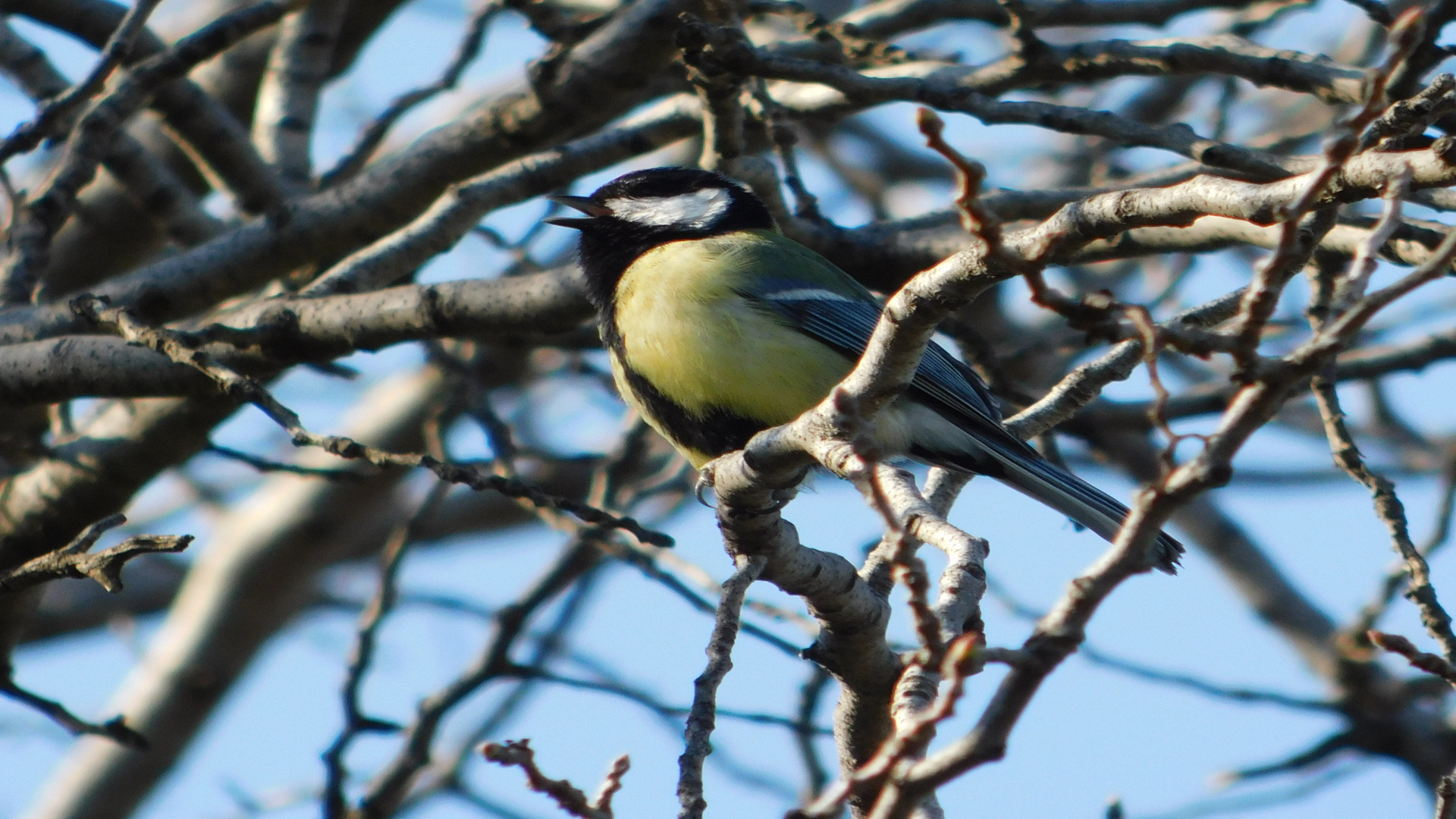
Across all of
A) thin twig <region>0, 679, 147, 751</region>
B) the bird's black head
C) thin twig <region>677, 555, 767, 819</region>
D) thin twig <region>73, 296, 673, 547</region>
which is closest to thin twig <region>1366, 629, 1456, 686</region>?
thin twig <region>677, 555, 767, 819</region>

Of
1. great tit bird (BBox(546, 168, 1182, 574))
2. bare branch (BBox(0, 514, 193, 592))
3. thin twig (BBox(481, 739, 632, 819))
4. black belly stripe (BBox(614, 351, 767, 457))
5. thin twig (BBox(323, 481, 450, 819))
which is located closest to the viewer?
thin twig (BBox(481, 739, 632, 819))

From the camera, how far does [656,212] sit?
498 centimetres

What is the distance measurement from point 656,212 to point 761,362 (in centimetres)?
121

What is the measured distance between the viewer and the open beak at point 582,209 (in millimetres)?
4787

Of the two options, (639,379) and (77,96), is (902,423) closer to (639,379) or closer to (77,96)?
(639,379)

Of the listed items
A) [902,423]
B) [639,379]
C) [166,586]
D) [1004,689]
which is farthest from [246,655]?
[1004,689]

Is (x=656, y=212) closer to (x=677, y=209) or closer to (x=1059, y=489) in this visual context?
(x=677, y=209)

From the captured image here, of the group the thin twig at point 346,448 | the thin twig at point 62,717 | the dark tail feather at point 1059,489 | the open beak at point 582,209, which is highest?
the open beak at point 582,209

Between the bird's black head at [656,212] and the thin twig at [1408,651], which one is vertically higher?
the bird's black head at [656,212]

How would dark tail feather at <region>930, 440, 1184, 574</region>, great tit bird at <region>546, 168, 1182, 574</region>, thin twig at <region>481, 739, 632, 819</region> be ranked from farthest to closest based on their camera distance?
great tit bird at <region>546, 168, 1182, 574</region>, dark tail feather at <region>930, 440, 1184, 574</region>, thin twig at <region>481, 739, 632, 819</region>

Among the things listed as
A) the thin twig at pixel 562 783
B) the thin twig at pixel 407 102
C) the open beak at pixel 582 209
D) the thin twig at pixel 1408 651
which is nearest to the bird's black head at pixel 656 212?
the open beak at pixel 582 209

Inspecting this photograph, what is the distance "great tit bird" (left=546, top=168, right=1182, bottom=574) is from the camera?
394 cm

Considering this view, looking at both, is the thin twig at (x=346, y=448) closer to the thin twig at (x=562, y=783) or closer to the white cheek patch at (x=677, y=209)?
the thin twig at (x=562, y=783)

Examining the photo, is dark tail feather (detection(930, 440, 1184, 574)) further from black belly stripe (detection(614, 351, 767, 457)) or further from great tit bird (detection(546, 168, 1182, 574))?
Answer: black belly stripe (detection(614, 351, 767, 457))
